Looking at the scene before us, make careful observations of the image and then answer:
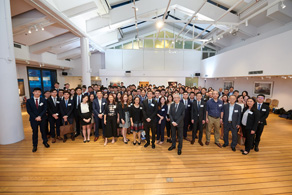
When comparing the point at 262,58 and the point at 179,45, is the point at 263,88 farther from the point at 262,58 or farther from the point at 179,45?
the point at 179,45

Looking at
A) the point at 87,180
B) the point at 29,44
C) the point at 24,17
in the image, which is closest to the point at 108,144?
the point at 87,180

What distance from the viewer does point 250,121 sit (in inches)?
132

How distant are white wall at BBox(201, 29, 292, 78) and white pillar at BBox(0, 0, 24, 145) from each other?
10.6 meters

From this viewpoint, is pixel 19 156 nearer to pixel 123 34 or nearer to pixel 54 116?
pixel 54 116

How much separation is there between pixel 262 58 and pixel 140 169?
8.72 m

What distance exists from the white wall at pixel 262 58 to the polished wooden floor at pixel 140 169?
170 inches

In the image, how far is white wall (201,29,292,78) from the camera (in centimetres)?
580

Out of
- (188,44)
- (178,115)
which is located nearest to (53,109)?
(178,115)

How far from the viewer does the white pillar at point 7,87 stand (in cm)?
356

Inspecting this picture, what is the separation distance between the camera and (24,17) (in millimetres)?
5254

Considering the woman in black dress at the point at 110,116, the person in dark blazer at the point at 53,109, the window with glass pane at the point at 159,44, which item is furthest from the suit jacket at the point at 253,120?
the window with glass pane at the point at 159,44

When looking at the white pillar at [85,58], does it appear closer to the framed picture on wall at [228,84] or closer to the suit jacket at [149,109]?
the suit jacket at [149,109]

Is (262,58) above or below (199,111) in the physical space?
above

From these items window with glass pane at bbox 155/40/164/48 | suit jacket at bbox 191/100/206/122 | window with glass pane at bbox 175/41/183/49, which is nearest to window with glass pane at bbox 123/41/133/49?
window with glass pane at bbox 155/40/164/48
